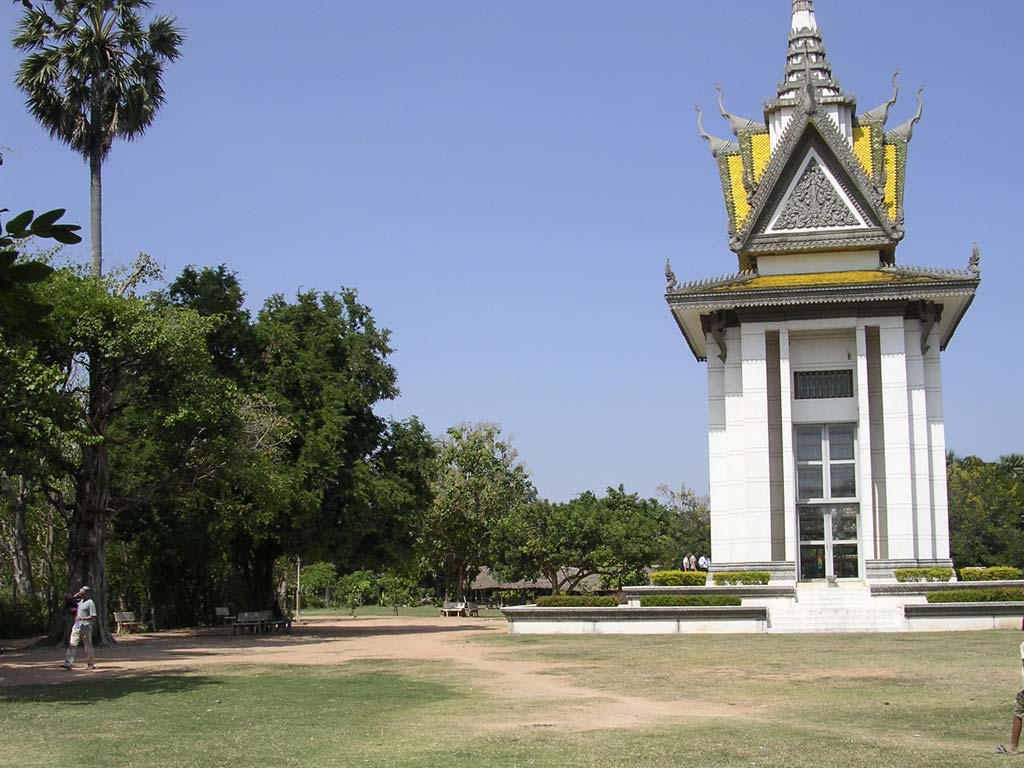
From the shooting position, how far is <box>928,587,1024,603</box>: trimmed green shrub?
2750 centimetres

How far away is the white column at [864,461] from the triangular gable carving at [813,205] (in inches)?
149

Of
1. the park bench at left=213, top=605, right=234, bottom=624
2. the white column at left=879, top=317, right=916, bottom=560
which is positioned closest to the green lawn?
the white column at left=879, top=317, right=916, bottom=560

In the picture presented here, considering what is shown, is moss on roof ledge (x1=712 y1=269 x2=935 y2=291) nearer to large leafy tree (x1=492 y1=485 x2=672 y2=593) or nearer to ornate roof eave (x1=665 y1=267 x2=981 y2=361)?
ornate roof eave (x1=665 y1=267 x2=981 y2=361)

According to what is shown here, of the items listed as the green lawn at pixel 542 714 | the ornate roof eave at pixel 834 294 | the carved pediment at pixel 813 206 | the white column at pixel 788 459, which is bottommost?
the green lawn at pixel 542 714

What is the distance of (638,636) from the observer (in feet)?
91.1

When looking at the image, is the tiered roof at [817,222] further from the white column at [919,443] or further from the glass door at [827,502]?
the glass door at [827,502]

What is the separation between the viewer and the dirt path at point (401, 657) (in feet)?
47.7

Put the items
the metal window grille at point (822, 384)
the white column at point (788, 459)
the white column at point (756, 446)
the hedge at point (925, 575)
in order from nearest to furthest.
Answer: the hedge at point (925, 575) → the white column at point (756, 446) → the white column at point (788, 459) → the metal window grille at point (822, 384)

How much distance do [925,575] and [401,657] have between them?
1581 centimetres

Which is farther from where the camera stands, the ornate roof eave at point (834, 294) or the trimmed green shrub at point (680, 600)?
the ornate roof eave at point (834, 294)

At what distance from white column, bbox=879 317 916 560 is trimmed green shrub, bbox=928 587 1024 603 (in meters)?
5.23

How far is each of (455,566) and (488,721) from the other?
4223 centimetres

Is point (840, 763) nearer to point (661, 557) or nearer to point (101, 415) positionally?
point (101, 415)

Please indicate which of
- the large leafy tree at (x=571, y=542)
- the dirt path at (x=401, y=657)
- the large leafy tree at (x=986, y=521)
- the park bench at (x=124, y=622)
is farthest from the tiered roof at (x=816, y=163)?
the large leafy tree at (x=986, y=521)
